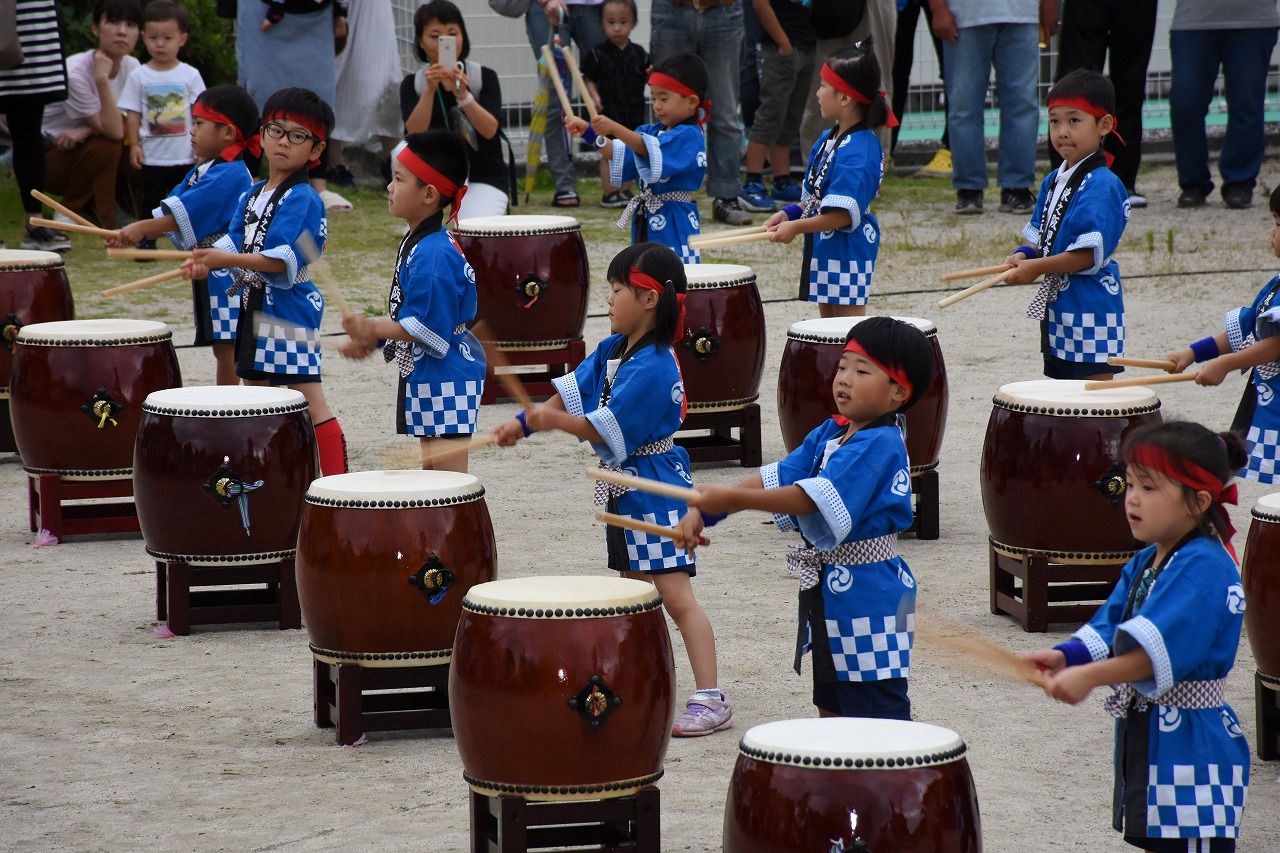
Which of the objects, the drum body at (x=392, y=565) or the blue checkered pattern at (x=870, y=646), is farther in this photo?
the drum body at (x=392, y=565)

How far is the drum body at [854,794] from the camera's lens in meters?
2.57

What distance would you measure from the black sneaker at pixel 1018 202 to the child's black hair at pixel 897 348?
7.43 metres

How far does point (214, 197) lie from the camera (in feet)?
19.0

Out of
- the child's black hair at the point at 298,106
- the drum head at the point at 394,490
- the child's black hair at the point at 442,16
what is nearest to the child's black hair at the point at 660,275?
the drum head at the point at 394,490

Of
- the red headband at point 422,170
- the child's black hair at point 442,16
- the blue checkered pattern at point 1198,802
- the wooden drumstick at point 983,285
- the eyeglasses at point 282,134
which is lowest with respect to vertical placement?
the blue checkered pattern at point 1198,802

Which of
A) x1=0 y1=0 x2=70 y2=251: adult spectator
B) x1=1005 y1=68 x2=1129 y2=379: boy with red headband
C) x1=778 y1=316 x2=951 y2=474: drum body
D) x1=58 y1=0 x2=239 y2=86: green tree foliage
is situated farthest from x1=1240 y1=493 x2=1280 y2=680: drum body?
x1=58 y1=0 x2=239 y2=86: green tree foliage

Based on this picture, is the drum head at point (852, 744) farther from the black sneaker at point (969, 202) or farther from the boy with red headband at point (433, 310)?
the black sneaker at point (969, 202)

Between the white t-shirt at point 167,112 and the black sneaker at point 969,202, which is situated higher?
the white t-shirt at point 167,112

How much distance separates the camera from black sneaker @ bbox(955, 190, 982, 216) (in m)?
10.5

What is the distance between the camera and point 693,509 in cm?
316

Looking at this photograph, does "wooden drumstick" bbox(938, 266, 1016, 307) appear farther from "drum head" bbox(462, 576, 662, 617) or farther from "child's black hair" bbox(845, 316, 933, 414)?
"drum head" bbox(462, 576, 662, 617)

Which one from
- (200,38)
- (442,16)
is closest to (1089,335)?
(442,16)

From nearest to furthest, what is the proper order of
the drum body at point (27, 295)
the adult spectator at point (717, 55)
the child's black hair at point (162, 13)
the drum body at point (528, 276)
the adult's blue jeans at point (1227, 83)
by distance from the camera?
the drum body at point (27, 295), the drum body at point (528, 276), the child's black hair at point (162, 13), the adult spectator at point (717, 55), the adult's blue jeans at point (1227, 83)

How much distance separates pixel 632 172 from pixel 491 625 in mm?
3811
